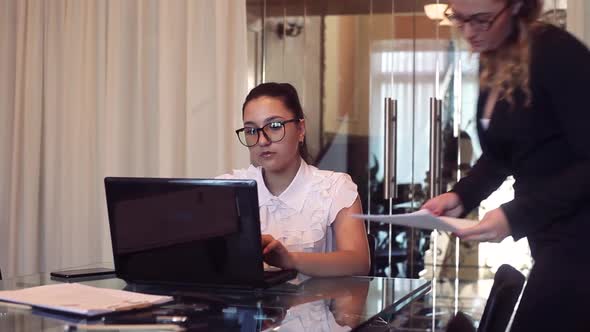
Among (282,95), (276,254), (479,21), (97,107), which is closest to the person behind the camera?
(479,21)

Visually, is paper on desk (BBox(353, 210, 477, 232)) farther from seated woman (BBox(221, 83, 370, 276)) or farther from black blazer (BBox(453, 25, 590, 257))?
seated woman (BBox(221, 83, 370, 276))

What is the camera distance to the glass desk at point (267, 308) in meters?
1.57

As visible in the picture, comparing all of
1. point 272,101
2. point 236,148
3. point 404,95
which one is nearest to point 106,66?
point 236,148

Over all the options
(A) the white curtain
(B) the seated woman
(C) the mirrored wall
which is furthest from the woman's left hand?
(C) the mirrored wall

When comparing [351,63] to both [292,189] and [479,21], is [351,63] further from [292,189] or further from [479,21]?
[479,21]

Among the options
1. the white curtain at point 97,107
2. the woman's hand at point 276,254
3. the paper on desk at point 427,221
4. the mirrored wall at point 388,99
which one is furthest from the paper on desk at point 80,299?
the mirrored wall at point 388,99

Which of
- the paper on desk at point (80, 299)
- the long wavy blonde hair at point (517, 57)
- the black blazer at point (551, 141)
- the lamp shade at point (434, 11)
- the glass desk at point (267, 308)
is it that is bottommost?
the glass desk at point (267, 308)

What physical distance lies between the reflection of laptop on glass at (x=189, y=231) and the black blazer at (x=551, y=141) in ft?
2.08

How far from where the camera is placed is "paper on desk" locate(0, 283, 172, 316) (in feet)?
5.40

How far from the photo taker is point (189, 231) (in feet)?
6.45

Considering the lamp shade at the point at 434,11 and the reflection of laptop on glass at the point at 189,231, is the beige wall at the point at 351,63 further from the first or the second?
the reflection of laptop on glass at the point at 189,231

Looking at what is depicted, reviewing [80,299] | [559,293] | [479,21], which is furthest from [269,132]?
[559,293]

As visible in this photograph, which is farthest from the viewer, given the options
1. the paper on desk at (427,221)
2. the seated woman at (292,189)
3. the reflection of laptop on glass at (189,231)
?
the seated woman at (292,189)

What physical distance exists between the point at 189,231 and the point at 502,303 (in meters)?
0.77
